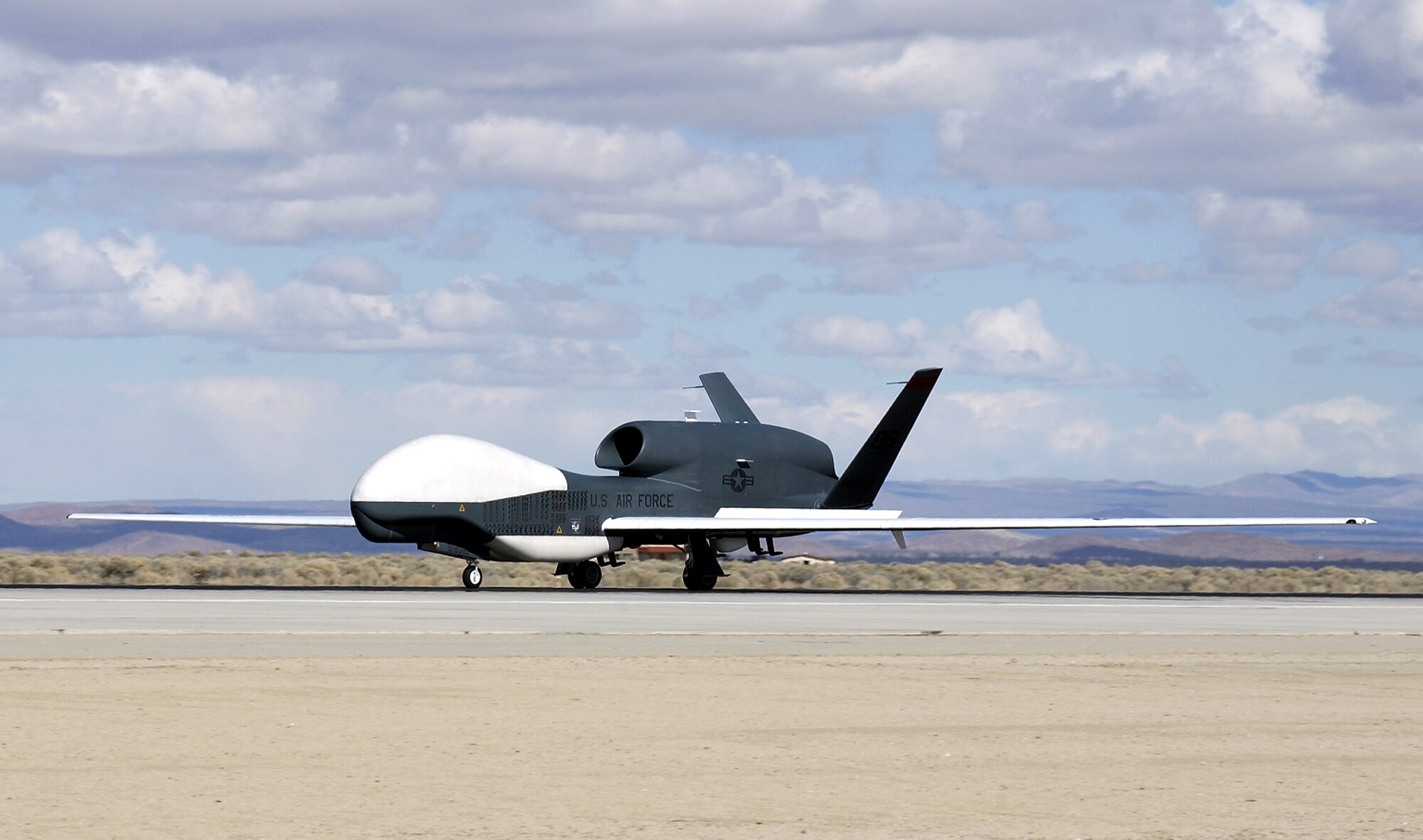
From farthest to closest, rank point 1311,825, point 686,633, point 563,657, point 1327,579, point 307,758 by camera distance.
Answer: point 1327,579 → point 686,633 → point 563,657 → point 307,758 → point 1311,825

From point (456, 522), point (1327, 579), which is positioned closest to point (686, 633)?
point (456, 522)

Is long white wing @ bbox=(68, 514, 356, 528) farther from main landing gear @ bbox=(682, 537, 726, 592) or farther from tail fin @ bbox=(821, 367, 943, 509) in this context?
tail fin @ bbox=(821, 367, 943, 509)

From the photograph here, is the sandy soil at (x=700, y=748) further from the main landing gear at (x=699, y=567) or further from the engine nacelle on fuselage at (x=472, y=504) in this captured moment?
the main landing gear at (x=699, y=567)

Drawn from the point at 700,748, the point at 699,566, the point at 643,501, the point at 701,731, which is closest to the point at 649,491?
the point at 643,501

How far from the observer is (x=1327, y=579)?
180 feet

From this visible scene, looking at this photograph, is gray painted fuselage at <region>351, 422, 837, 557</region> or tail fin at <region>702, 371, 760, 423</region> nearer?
gray painted fuselage at <region>351, 422, 837, 557</region>

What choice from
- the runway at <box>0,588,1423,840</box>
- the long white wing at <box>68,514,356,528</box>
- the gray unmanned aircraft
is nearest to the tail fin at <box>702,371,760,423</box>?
the gray unmanned aircraft

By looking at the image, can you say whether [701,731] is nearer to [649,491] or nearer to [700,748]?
[700,748]

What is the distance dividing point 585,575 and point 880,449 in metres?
8.39

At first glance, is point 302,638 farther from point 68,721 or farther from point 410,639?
point 68,721

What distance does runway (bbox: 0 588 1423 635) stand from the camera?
25.4 meters

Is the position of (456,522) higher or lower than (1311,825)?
higher

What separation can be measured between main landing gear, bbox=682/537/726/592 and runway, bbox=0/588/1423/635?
14.9 feet

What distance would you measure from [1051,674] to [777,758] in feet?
23.0
